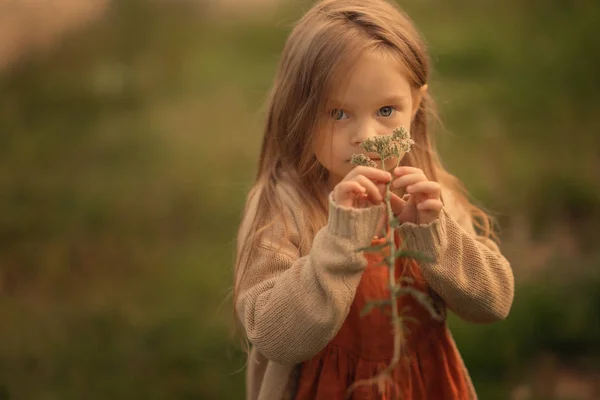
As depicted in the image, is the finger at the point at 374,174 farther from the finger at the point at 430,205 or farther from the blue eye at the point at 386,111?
the blue eye at the point at 386,111

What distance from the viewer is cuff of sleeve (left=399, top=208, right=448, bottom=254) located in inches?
66.0

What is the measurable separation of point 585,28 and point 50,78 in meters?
3.36

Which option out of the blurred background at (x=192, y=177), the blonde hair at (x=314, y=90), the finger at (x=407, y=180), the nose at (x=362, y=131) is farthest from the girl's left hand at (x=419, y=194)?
the blurred background at (x=192, y=177)

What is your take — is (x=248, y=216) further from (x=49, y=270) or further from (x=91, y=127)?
(x=91, y=127)

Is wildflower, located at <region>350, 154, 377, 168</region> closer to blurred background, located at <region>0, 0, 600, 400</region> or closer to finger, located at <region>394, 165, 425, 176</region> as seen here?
finger, located at <region>394, 165, 425, 176</region>

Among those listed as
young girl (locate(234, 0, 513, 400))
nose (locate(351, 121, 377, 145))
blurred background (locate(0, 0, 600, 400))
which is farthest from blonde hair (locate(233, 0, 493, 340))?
blurred background (locate(0, 0, 600, 400))

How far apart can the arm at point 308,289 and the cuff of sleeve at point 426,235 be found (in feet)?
0.29

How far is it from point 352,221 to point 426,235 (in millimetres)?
198

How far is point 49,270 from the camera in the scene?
378 cm

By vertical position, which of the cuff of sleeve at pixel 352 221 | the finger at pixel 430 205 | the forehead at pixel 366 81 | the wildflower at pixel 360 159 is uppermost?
the forehead at pixel 366 81

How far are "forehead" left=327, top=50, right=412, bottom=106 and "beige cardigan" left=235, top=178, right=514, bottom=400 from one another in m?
0.28

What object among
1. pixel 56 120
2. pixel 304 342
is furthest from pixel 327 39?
pixel 56 120

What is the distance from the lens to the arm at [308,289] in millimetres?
1601

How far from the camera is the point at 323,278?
162cm
